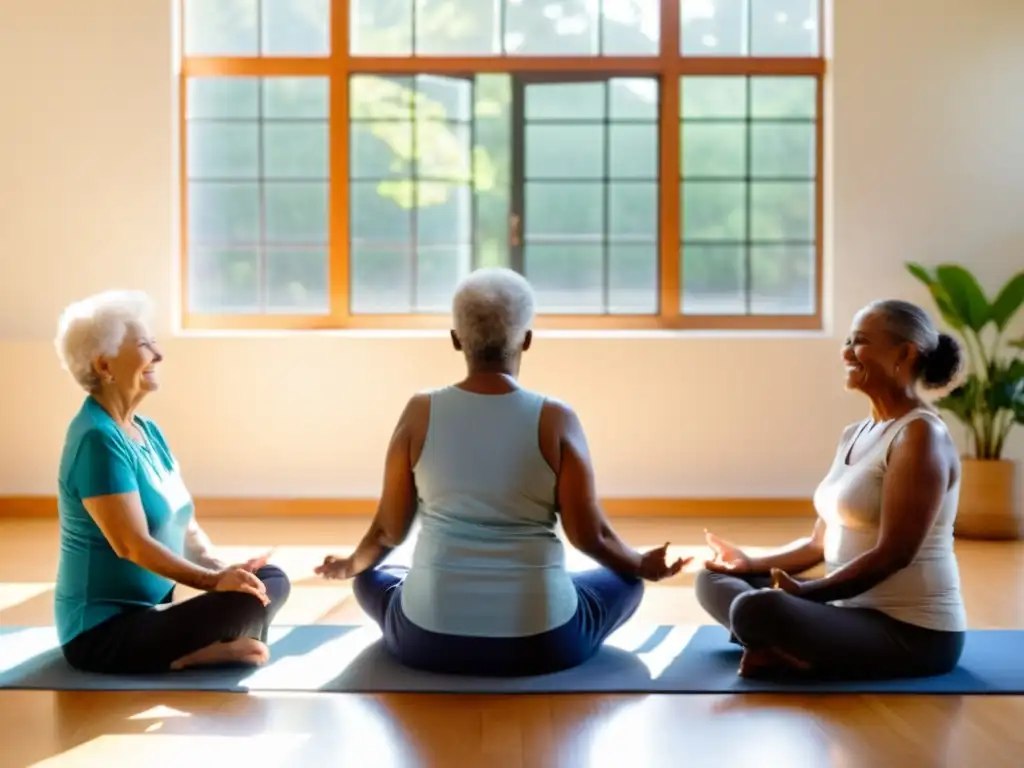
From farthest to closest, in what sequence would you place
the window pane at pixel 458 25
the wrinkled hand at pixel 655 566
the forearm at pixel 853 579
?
the window pane at pixel 458 25
the wrinkled hand at pixel 655 566
the forearm at pixel 853 579

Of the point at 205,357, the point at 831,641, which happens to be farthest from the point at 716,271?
the point at 831,641

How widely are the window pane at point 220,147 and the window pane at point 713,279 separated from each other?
2243mm

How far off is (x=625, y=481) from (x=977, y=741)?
4062 millimetres

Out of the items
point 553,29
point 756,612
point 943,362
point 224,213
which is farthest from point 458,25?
point 756,612

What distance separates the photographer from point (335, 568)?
336cm

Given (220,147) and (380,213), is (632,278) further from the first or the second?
(220,147)

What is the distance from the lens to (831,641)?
10.6 ft

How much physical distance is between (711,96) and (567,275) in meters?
1.15

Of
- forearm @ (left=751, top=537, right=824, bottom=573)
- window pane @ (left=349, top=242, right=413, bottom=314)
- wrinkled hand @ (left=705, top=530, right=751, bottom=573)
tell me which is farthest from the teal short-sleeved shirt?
window pane @ (left=349, top=242, right=413, bottom=314)

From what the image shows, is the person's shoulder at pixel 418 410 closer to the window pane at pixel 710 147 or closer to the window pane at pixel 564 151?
the window pane at pixel 564 151

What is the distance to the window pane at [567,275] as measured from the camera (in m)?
7.15

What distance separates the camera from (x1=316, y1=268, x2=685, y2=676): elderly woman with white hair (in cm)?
319

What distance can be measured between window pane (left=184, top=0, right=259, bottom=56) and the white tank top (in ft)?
15.5

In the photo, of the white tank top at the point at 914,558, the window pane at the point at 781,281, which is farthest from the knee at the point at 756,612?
the window pane at the point at 781,281
